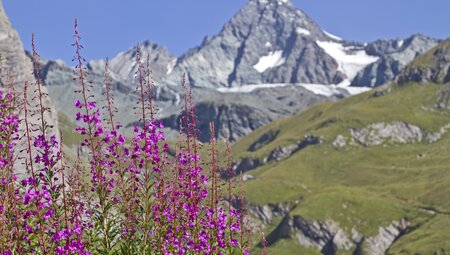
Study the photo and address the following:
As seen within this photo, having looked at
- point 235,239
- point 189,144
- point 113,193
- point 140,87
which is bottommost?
point 235,239

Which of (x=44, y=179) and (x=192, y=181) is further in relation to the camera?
(x=192, y=181)

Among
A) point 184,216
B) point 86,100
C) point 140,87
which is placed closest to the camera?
point 86,100

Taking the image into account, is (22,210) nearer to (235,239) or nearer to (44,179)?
(44,179)

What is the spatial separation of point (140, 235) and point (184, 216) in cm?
106

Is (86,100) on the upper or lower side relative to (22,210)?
upper

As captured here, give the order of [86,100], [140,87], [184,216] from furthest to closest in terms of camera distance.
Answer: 1. [184,216]
2. [140,87]
3. [86,100]

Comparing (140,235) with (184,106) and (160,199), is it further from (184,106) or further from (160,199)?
(184,106)

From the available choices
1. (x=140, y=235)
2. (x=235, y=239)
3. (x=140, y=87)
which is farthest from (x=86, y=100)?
(x=235, y=239)

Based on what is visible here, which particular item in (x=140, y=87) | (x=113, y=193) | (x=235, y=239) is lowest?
(x=235, y=239)

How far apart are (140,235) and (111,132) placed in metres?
2.33

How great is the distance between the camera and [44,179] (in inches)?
539

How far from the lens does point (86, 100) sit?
13.0 metres

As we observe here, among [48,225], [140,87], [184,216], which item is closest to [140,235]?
[184,216]

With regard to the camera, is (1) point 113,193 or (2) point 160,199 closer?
(2) point 160,199
